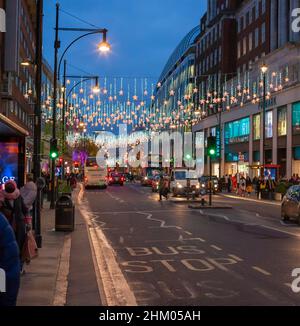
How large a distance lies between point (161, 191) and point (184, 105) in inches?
2184

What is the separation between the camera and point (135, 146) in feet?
402

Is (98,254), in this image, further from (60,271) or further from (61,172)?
(61,172)

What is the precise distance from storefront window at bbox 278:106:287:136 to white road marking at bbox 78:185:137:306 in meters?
42.0

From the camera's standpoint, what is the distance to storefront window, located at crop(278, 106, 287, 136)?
56.5 metres

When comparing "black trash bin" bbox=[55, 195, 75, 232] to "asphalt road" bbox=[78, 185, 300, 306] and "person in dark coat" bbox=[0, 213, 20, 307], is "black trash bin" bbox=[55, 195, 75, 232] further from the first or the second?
"person in dark coat" bbox=[0, 213, 20, 307]

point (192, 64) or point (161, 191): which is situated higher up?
point (192, 64)

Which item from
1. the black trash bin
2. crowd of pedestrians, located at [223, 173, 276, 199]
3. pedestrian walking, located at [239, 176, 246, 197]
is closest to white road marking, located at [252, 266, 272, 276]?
the black trash bin

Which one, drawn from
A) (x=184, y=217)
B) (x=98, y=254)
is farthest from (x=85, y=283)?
(x=184, y=217)

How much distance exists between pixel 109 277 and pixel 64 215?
26.6ft

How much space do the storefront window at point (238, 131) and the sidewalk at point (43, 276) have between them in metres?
52.7

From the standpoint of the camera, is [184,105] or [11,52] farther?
[184,105]

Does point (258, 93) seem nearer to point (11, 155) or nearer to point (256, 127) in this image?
point (256, 127)

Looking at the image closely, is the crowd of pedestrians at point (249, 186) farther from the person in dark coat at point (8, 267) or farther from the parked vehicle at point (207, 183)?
the person in dark coat at point (8, 267)

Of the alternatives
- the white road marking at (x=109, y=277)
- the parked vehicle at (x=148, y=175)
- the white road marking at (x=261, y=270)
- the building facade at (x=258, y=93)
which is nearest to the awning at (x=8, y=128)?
the white road marking at (x=109, y=277)
